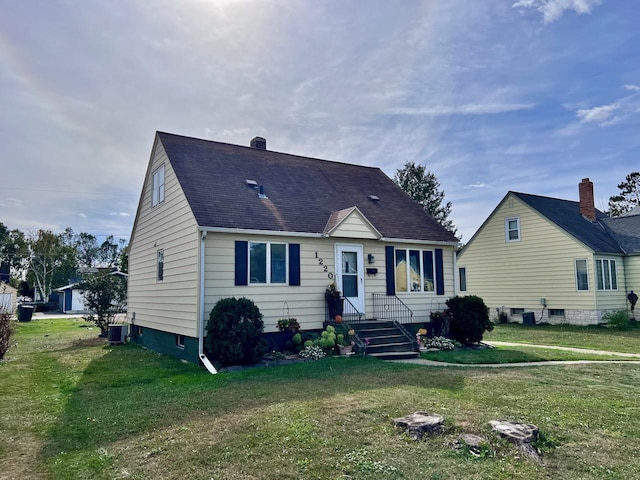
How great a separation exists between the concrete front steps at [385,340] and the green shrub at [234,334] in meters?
3.02

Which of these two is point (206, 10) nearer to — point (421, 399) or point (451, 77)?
point (451, 77)

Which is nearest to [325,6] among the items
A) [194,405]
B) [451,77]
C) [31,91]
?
[451,77]

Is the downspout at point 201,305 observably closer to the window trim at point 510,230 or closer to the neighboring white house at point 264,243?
the neighboring white house at point 264,243

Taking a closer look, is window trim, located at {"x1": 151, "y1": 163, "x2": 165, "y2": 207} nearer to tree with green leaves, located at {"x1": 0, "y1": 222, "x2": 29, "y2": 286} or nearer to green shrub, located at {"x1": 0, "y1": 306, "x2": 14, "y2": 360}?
green shrub, located at {"x1": 0, "y1": 306, "x2": 14, "y2": 360}

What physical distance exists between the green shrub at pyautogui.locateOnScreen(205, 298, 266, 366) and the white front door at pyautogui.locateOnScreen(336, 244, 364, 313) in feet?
11.4

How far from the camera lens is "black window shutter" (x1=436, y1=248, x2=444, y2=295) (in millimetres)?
15039

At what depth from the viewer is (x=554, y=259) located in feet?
68.7

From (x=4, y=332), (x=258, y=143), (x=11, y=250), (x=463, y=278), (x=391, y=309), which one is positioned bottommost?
(x=4, y=332)

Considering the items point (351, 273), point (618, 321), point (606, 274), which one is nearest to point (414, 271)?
point (351, 273)

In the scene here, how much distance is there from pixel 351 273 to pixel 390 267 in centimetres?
148

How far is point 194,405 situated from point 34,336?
1644 cm

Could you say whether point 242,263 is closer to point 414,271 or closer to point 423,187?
point 414,271

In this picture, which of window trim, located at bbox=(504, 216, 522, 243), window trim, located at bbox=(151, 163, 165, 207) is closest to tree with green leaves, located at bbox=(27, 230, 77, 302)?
window trim, located at bbox=(151, 163, 165, 207)

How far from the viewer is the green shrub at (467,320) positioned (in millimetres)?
13539
